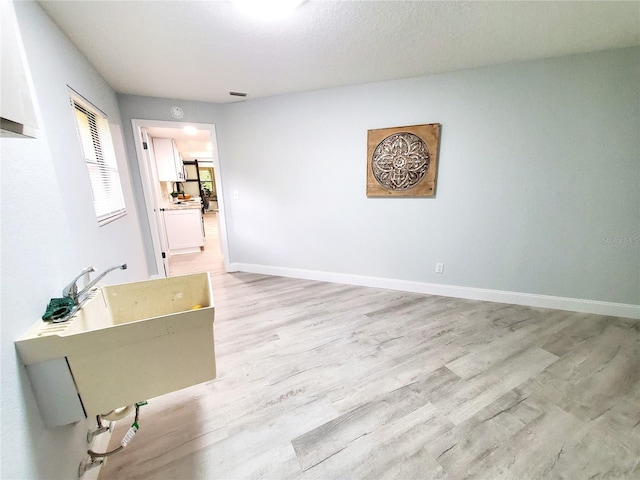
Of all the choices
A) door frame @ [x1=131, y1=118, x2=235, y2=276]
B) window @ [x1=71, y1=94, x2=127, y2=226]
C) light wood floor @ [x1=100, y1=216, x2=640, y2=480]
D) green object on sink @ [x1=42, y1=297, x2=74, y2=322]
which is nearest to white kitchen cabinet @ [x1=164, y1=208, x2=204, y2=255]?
door frame @ [x1=131, y1=118, x2=235, y2=276]

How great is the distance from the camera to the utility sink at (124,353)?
0.80m

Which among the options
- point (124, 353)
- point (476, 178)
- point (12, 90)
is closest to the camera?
point (12, 90)

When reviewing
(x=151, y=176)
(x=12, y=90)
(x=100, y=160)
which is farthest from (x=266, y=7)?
(x=151, y=176)

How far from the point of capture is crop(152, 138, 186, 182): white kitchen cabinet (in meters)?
4.69

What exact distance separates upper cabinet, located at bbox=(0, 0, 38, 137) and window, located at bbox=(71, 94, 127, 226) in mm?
1309

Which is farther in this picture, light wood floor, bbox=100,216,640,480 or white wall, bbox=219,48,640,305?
white wall, bbox=219,48,640,305

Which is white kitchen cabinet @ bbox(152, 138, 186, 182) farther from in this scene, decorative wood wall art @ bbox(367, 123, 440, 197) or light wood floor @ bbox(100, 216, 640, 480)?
decorative wood wall art @ bbox(367, 123, 440, 197)

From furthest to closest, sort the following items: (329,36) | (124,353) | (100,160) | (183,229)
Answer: (183,229)
(100,160)
(329,36)
(124,353)

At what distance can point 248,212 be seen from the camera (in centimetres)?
345

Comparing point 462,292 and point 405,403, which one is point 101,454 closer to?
point 405,403

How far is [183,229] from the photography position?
4.73 meters

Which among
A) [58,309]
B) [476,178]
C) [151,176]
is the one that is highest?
[151,176]

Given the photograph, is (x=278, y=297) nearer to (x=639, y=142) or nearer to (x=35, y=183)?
(x=35, y=183)

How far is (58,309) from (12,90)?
2.45ft
